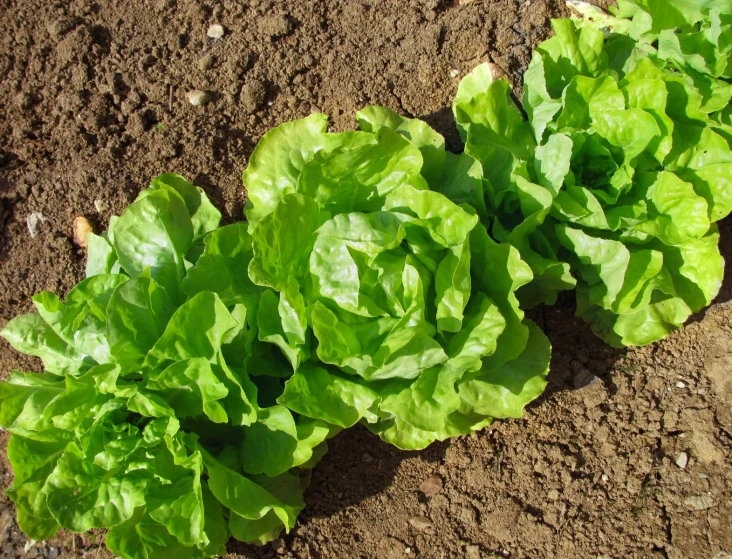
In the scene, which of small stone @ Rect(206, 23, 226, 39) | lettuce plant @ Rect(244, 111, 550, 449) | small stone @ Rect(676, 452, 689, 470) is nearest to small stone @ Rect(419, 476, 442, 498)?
lettuce plant @ Rect(244, 111, 550, 449)

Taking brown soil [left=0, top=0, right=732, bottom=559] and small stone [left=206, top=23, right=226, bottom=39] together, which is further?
small stone [left=206, top=23, right=226, bottom=39]

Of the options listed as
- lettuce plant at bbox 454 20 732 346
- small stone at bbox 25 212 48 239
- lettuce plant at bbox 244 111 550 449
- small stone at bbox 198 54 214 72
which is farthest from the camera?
small stone at bbox 198 54 214 72

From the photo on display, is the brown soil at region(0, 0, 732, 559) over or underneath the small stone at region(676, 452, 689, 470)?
over

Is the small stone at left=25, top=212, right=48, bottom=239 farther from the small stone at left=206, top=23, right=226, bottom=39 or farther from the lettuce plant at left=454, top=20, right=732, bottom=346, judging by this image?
the lettuce plant at left=454, top=20, right=732, bottom=346

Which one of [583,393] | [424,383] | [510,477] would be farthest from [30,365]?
[583,393]

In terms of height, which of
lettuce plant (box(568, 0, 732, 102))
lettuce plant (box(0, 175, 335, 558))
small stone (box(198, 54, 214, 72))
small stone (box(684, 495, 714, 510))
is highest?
small stone (box(198, 54, 214, 72))

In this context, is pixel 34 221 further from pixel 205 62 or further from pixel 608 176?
pixel 608 176

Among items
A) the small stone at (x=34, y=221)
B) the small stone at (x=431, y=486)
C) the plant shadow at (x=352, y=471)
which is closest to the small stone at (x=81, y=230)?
the small stone at (x=34, y=221)

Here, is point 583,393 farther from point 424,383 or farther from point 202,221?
point 202,221
